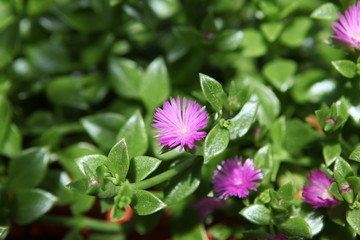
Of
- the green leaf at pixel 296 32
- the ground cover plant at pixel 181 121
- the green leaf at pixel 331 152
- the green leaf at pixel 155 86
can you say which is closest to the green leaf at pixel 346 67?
the ground cover plant at pixel 181 121

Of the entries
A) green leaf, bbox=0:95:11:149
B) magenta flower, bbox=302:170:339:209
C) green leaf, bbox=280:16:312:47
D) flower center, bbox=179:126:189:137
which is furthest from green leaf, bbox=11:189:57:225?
green leaf, bbox=280:16:312:47

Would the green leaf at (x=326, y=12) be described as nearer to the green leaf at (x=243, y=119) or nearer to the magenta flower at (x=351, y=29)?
the magenta flower at (x=351, y=29)

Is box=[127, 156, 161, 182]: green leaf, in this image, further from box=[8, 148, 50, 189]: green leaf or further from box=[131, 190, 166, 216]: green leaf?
box=[8, 148, 50, 189]: green leaf

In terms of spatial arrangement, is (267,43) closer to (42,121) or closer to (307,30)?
(307,30)

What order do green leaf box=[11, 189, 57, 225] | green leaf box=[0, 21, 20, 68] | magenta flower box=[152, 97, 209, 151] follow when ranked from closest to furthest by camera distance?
1. magenta flower box=[152, 97, 209, 151]
2. green leaf box=[11, 189, 57, 225]
3. green leaf box=[0, 21, 20, 68]

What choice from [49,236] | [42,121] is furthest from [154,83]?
[49,236]

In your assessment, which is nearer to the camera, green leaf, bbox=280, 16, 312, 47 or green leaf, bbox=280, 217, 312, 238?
green leaf, bbox=280, 217, 312, 238
